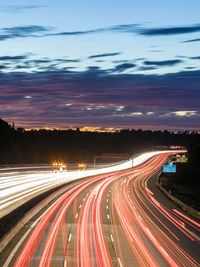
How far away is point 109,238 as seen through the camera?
25.6 meters

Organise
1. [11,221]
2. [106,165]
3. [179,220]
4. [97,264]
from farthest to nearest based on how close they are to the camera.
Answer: [106,165], [179,220], [11,221], [97,264]

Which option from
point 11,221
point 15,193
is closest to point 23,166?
point 15,193

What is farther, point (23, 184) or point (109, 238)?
point (23, 184)

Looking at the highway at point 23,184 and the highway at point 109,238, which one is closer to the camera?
the highway at point 109,238

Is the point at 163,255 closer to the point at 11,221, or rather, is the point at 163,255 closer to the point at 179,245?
the point at 179,245

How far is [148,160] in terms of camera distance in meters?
163

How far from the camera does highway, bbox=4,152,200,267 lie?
65.0 feet

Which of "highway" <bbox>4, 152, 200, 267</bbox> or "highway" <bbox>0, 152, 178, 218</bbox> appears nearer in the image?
"highway" <bbox>4, 152, 200, 267</bbox>

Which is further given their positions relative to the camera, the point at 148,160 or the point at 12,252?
the point at 148,160

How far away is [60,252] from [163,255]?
5.62m

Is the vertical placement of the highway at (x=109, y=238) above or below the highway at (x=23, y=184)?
below

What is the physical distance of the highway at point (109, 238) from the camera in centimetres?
1980

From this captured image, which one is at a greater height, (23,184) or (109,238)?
(23,184)

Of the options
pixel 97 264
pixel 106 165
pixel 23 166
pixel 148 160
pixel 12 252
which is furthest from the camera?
pixel 148 160
